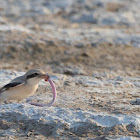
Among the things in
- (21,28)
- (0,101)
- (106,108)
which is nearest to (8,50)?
(21,28)

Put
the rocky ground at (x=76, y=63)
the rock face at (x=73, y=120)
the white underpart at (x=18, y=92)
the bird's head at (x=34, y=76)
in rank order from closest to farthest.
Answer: the rock face at (x=73, y=120) → the rocky ground at (x=76, y=63) → the white underpart at (x=18, y=92) → the bird's head at (x=34, y=76)

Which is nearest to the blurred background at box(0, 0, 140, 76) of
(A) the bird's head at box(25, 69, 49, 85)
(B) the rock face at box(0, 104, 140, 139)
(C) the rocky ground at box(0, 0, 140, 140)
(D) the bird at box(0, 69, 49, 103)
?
(C) the rocky ground at box(0, 0, 140, 140)

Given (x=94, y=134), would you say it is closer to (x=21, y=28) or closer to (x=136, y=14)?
(x=21, y=28)

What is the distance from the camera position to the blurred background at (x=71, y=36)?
10.4 m

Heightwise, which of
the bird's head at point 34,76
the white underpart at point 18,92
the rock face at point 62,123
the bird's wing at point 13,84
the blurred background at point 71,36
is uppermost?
the blurred background at point 71,36

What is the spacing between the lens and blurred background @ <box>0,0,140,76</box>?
1038 cm

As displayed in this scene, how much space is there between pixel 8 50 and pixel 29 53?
0.54 metres

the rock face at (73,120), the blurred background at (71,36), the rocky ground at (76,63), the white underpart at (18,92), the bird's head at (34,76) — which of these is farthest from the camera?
the blurred background at (71,36)

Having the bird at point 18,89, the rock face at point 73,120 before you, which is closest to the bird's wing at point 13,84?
the bird at point 18,89

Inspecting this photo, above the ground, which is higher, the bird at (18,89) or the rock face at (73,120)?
the bird at (18,89)

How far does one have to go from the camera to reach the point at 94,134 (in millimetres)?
5273

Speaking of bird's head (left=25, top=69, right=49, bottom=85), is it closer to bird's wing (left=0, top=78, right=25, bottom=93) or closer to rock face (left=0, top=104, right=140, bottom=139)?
bird's wing (left=0, top=78, right=25, bottom=93)

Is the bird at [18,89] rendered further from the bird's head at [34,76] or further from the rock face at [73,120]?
the rock face at [73,120]

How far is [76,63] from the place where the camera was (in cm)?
1040
